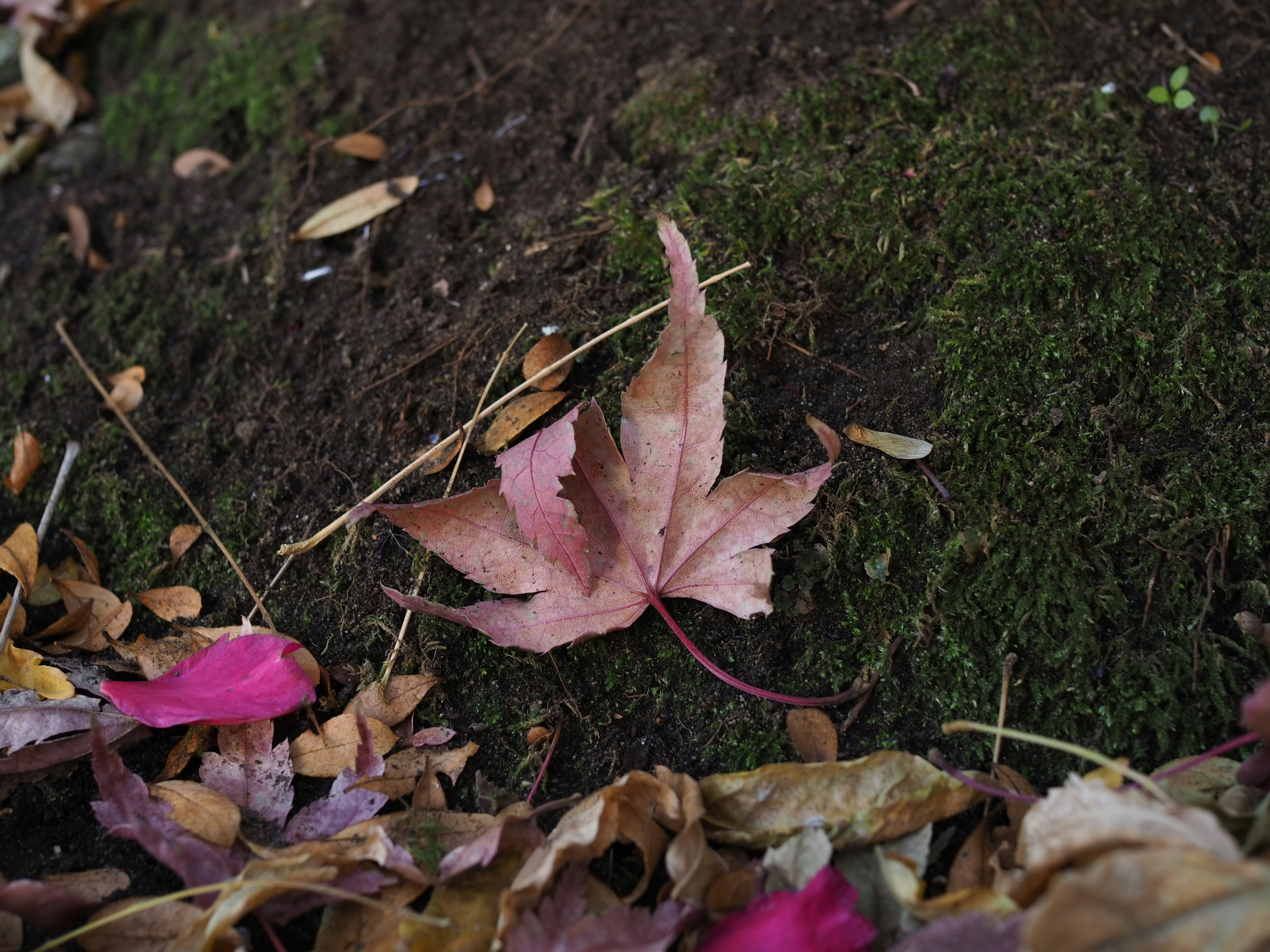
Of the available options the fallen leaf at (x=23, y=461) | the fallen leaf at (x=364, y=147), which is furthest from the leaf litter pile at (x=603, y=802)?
the fallen leaf at (x=364, y=147)

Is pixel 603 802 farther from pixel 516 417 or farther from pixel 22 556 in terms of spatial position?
pixel 22 556

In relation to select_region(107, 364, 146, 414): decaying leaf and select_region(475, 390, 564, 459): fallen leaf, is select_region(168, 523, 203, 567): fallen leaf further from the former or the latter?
select_region(475, 390, 564, 459): fallen leaf

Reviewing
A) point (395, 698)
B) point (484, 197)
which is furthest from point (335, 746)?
point (484, 197)

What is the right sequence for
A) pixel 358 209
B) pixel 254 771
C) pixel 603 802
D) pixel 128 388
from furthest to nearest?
1. pixel 358 209
2. pixel 128 388
3. pixel 254 771
4. pixel 603 802

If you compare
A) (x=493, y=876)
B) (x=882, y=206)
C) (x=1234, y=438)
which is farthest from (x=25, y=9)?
(x=1234, y=438)

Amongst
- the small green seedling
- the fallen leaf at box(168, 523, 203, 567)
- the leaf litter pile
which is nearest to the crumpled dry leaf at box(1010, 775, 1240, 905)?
the leaf litter pile

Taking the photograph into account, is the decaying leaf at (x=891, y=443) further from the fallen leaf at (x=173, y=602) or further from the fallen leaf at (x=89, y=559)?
the fallen leaf at (x=89, y=559)
